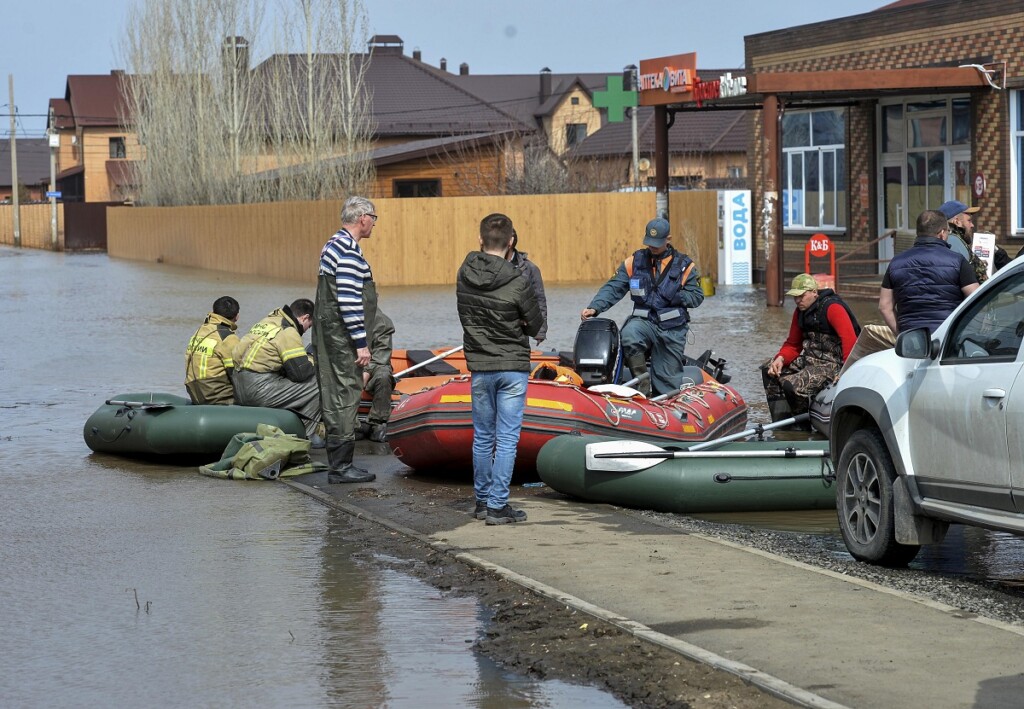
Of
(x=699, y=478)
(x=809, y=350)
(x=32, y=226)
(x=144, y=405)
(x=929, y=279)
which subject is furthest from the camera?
(x=32, y=226)

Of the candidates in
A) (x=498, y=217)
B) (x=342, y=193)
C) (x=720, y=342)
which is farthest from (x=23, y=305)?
(x=498, y=217)

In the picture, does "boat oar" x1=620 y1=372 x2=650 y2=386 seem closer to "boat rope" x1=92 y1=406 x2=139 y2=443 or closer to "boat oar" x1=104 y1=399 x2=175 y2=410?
"boat oar" x1=104 y1=399 x2=175 y2=410

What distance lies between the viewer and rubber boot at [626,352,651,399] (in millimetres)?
12385

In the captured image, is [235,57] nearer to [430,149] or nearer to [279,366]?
[430,149]

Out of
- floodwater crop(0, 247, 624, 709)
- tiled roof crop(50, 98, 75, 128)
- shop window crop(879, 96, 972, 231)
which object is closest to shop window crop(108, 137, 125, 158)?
tiled roof crop(50, 98, 75, 128)

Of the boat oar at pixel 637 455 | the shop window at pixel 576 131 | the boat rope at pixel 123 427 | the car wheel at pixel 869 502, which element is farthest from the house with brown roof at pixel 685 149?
the car wheel at pixel 869 502

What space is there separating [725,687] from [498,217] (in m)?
4.13

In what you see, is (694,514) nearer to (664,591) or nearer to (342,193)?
(664,591)

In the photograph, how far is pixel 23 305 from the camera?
31516 millimetres

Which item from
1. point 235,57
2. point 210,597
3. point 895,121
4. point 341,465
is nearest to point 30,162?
point 235,57

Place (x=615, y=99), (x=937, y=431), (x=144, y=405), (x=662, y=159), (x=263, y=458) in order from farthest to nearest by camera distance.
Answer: (x=615, y=99)
(x=662, y=159)
(x=144, y=405)
(x=263, y=458)
(x=937, y=431)

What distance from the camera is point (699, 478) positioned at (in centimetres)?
934

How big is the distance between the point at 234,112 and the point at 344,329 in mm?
42247

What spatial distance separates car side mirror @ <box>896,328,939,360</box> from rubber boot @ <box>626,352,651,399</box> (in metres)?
5.08
